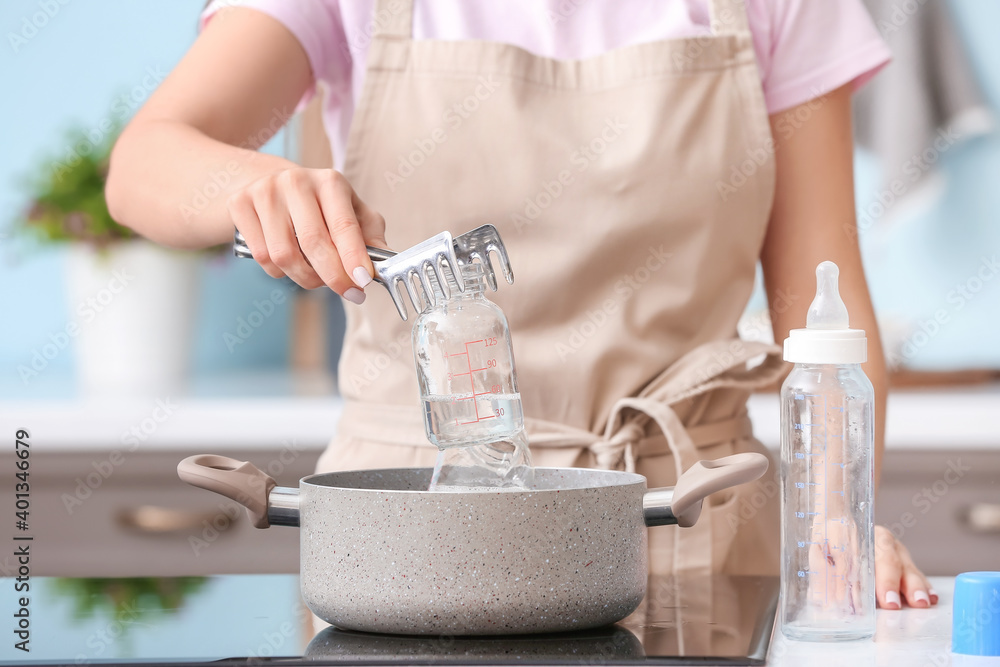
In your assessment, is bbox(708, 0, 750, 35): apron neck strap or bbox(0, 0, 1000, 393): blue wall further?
bbox(0, 0, 1000, 393): blue wall

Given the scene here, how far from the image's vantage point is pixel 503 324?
2.06 feet

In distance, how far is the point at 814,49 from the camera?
96cm

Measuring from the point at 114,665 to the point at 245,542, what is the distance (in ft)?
3.30

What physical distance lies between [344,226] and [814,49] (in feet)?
1.83

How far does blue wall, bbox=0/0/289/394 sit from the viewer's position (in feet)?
6.16

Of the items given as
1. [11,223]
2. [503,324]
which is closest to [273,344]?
[11,223]

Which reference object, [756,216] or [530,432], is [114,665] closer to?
[530,432]

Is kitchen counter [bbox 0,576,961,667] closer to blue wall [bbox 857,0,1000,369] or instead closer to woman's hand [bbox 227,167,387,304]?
woman's hand [bbox 227,167,387,304]

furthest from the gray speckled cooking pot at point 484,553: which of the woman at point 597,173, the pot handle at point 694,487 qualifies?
the woman at point 597,173
